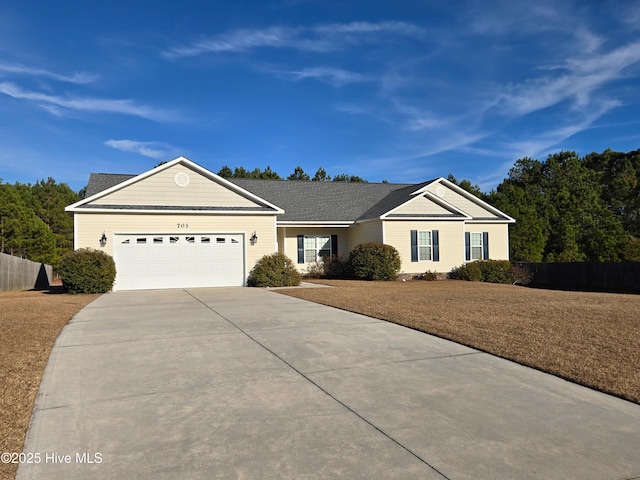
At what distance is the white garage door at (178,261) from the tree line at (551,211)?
1991 centimetres

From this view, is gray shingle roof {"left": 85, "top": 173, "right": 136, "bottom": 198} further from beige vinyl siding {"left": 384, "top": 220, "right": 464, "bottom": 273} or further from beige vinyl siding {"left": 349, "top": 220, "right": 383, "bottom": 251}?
beige vinyl siding {"left": 384, "top": 220, "right": 464, "bottom": 273}

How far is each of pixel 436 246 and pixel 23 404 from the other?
21217mm

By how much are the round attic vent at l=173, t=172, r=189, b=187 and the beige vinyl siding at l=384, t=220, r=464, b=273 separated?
9627 millimetres

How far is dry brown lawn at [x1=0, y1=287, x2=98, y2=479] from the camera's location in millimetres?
4156

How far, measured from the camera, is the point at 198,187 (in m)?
19.7

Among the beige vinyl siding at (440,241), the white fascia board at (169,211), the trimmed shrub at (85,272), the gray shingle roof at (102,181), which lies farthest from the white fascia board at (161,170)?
the beige vinyl siding at (440,241)

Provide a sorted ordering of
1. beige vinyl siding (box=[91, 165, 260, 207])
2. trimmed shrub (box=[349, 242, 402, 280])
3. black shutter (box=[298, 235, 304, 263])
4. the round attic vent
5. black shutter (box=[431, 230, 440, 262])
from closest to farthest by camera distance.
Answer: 1. beige vinyl siding (box=[91, 165, 260, 207])
2. the round attic vent
3. trimmed shrub (box=[349, 242, 402, 280])
4. black shutter (box=[431, 230, 440, 262])
5. black shutter (box=[298, 235, 304, 263])

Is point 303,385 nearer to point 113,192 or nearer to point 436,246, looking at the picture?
point 113,192

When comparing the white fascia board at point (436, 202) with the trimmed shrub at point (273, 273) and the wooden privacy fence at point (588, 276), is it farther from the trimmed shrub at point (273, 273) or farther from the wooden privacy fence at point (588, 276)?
the trimmed shrub at point (273, 273)

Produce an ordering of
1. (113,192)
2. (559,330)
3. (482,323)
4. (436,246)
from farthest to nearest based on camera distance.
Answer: (436,246) → (113,192) → (482,323) → (559,330)

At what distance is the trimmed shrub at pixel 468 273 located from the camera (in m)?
23.4

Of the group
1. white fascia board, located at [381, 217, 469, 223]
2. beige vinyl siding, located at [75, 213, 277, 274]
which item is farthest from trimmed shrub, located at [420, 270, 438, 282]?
beige vinyl siding, located at [75, 213, 277, 274]

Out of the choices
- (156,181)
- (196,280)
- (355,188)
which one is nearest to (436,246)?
(355,188)

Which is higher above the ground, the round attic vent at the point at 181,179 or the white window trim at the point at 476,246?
the round attic vent at the point at 181,179
